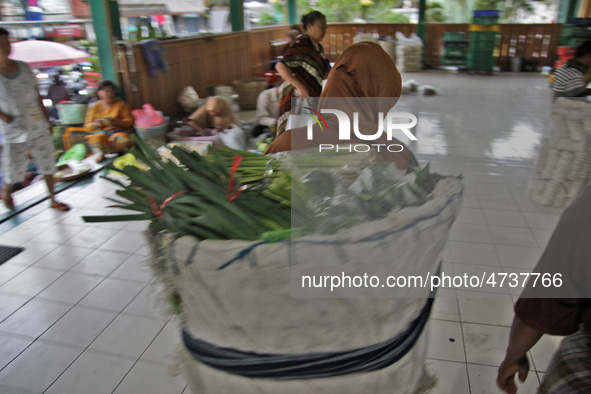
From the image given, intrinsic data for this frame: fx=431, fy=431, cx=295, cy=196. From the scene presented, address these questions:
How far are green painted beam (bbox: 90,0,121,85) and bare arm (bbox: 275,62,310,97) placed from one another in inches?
103

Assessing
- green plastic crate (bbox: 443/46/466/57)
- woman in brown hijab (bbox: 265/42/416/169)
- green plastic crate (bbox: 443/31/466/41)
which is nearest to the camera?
woman in brown hijab (bbox: 265/42/416/169)

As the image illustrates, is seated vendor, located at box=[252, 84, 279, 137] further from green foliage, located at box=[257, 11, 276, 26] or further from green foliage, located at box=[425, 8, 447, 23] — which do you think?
green foliage, located at box=[425, 8, 447, 23]

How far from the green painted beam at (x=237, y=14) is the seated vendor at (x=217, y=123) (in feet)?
Result: 12.7

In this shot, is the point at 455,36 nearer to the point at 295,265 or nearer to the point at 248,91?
the point at 248,91

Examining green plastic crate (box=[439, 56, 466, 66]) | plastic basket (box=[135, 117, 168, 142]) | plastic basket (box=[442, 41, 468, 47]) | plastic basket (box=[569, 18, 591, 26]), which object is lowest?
plastic basket (box=[135, 117, 168, 142])

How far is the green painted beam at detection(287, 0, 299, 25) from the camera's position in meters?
12.4

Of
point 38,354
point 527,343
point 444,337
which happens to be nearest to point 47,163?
point 38,354

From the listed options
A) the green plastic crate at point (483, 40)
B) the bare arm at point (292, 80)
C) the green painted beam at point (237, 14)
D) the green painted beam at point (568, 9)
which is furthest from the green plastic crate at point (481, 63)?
the bare arm at point (292, 80)

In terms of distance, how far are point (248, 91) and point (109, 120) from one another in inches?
125

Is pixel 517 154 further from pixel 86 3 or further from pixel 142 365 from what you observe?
pixel 86 3

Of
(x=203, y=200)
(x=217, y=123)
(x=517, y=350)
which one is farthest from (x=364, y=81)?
(x=217, y=123)

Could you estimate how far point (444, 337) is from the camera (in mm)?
2340

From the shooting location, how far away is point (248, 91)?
791 cm

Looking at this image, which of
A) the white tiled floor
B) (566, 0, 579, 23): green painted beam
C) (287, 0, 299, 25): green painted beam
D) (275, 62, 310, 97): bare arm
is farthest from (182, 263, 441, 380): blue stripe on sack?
(566, 0, 579, 23): green painted beam
